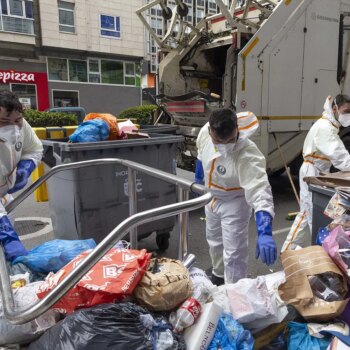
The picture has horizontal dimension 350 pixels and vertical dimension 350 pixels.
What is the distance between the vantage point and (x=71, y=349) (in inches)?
53.2

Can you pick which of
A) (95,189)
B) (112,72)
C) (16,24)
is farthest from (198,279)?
(112,72)

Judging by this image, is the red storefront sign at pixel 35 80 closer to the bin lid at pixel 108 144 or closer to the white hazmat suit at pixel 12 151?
the bin lid at pixel 108 144

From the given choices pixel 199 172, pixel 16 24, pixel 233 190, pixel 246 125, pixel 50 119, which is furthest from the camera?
pixel 16 24

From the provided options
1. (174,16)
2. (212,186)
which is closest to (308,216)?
(212,186)

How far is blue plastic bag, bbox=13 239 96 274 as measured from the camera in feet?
6.43

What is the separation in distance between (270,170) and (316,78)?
1457 mm

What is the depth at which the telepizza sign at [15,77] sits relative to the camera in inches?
773

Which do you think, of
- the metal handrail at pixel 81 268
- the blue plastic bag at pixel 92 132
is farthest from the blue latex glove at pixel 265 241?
the blue plastic bag at pixel 92 132

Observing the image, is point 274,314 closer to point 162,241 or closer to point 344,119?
point 162,241

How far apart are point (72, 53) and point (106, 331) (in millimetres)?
22878

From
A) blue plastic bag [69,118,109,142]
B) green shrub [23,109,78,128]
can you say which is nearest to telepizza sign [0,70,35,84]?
green shrub [23,109,78,128]

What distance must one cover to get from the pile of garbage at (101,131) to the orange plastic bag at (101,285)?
1965 mm

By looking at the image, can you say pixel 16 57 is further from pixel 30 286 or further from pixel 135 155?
pixel 30 286

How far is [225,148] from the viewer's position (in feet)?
8.69
